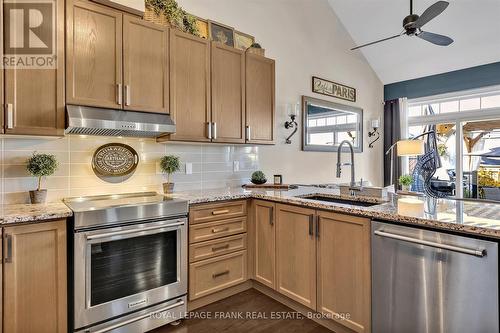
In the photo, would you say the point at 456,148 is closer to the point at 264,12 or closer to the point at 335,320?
the point at 264,12

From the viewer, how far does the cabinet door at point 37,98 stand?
1.77m

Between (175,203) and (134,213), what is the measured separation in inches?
12.1

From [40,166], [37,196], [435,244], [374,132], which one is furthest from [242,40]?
[374,132]

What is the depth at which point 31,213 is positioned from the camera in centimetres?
164

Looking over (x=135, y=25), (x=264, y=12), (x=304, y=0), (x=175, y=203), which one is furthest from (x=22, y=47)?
(x=304, y=0)

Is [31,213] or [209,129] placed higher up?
[209,129]

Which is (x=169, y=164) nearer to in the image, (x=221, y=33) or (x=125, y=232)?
(x=125, y=232)

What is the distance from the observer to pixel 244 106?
296 centimetres

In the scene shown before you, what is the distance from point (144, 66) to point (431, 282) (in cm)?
245

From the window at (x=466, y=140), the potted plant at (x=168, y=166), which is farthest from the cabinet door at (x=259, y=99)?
the window at (x=466, y=140)

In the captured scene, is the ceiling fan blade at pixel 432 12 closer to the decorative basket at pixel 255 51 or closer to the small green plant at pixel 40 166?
the decorative basket at pixel 255 51

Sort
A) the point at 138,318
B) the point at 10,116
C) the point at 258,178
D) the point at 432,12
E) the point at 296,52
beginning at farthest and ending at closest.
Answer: the point at 296,52 → the point at 258,178 → the point at 432,12 → the point at 138,318 → the point at 10,116

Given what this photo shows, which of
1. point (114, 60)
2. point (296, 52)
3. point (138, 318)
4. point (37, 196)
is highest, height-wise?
point (296, 52)

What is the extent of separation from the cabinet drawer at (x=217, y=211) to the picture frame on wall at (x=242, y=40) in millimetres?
1799
